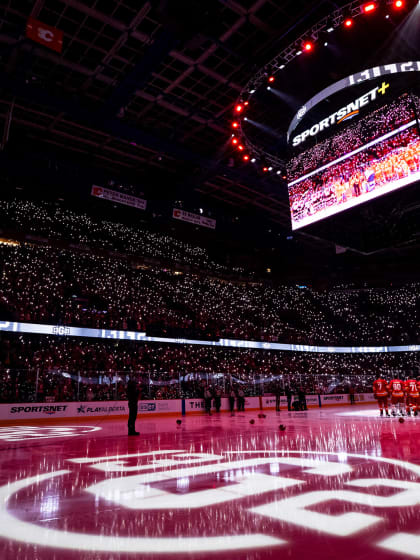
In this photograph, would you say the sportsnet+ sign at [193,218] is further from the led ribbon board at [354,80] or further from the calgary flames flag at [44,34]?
the calgary flames flag at [44,34]

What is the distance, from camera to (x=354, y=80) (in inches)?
482

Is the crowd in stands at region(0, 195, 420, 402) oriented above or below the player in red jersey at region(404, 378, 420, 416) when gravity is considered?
above

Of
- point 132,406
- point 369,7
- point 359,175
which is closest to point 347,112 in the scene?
point 359,175

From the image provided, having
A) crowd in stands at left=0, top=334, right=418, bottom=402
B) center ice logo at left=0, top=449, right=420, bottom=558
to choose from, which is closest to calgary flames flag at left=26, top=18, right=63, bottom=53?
center ice logo at left=0, top=449, right=420, bottom=558

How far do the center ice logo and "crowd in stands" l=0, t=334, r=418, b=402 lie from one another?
416 inches

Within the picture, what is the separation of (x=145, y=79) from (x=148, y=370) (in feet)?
50.0

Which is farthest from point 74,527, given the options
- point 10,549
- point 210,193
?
point 210,193

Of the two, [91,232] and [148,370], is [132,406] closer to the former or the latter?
[148,370]

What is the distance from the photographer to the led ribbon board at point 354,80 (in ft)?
37.4

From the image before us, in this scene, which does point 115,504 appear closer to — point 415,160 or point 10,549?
point 10,549

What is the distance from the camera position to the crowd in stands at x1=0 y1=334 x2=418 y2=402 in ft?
52.2

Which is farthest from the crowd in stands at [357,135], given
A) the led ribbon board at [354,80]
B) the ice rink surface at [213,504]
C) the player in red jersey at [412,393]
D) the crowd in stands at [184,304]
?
the crowd in stands at [184,304]

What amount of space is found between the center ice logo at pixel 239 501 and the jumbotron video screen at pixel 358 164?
25.2ft

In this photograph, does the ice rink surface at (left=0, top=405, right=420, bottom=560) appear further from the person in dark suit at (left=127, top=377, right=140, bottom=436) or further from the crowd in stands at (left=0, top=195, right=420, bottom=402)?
the crowd in stands at (left=0, top=195, right=420, bottom=402)
